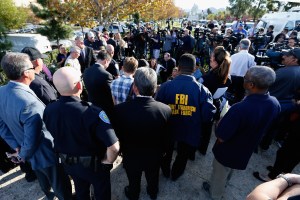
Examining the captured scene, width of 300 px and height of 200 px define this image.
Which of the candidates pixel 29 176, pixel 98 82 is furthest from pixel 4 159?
pixel 98 82

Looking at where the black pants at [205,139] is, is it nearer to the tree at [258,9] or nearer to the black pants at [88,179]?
the black pants at [88,179]

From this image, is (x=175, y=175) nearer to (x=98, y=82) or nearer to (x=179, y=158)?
(x=179, y=158)

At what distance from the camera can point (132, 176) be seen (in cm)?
223

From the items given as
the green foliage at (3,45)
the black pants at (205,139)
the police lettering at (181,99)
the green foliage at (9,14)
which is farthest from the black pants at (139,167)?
the green foliage at (9,14)

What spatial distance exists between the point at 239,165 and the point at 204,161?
3.74 feet

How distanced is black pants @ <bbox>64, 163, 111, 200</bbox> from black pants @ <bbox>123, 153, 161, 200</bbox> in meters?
0.27

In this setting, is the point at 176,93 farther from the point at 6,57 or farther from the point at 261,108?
the point at 6,57

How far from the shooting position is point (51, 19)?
9.75m

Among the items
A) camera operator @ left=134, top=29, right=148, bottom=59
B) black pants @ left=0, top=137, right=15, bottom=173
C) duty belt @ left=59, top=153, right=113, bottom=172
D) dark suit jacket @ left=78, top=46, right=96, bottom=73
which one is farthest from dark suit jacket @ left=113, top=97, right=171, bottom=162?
camera operator @ left=134, top=29, right=148, bottom=59

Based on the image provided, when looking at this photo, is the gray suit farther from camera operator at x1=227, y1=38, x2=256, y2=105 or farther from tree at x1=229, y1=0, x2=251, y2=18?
tree at x1=229, y1=0, x2=251, y2=18

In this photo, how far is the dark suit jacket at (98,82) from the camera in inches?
125

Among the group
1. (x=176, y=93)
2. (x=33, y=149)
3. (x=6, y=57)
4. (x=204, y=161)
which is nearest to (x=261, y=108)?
(x=176, y=93)

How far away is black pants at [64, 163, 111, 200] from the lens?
187 centimetres

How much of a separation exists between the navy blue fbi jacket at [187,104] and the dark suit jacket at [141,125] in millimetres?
295
